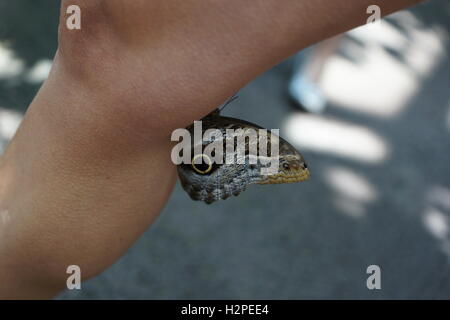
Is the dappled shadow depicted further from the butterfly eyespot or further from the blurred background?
the butterfly eyespot

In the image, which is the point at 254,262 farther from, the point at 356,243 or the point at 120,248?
the point at 120,248

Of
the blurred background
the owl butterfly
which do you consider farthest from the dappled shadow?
the owl butterfly

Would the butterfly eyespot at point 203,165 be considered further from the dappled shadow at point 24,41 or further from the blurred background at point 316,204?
the dappled shadow at point 24,41

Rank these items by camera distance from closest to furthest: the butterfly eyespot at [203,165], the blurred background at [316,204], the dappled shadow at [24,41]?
the butterfly eyespot at [203,165] → the blurred background at [316,204] → the dappled shadow at [24,41]

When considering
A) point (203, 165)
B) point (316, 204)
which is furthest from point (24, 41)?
point (203, 165)

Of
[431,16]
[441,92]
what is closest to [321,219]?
[441,92]

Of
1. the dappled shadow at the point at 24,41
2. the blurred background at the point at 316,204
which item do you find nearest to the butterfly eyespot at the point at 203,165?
the blurred background at the point at 316,204
